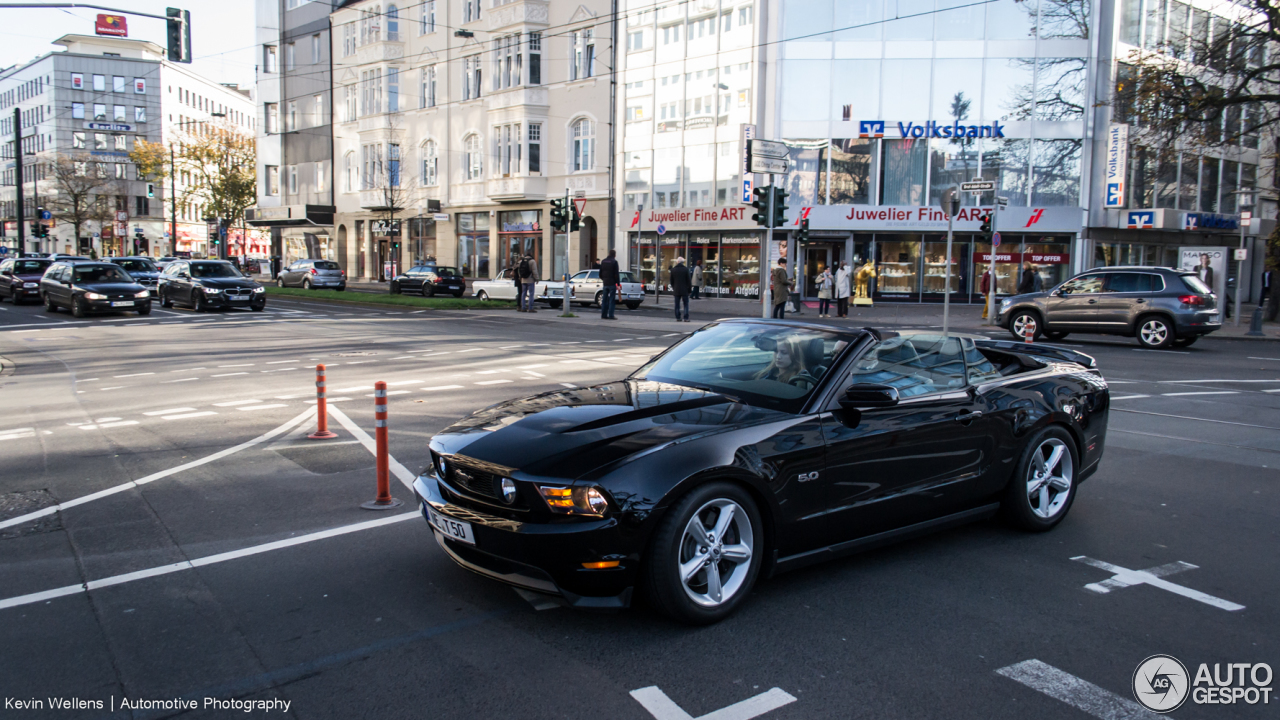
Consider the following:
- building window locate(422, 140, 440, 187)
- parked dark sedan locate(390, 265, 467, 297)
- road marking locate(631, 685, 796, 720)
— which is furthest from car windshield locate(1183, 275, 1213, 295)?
building window locate(422, 140, 440, 187)

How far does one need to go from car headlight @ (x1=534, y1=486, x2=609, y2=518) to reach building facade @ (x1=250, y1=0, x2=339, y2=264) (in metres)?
59.3

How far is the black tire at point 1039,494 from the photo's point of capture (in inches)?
218

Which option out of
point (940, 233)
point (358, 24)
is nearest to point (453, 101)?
point (358, 24)

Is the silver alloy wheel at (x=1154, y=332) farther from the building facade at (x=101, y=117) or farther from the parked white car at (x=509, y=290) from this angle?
the building facade at (x=101, y=117)

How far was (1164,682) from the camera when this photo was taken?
3.65 m

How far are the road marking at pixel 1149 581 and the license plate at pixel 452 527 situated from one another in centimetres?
335

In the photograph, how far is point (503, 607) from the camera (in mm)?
4301

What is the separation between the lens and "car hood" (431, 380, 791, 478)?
3.99 metres

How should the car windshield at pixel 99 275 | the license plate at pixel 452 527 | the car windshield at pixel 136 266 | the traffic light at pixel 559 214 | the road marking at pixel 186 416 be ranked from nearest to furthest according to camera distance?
the license plate at pixel 452 527 → the road marking at pixel 186 416 → the car windshield at pixel 99 275 → the traffic light at pixel 559 214 → the car windshield at pixel 136 266

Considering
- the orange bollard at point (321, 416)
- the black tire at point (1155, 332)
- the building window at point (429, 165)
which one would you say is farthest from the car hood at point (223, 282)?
the black tire at point (1155, 332)

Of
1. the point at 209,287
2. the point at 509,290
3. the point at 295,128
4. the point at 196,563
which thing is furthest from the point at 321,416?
the point at 295,128

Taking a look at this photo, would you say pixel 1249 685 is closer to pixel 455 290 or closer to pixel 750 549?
pixel 750 549

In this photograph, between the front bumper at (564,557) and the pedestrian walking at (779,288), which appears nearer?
the front bumper at (564,557)

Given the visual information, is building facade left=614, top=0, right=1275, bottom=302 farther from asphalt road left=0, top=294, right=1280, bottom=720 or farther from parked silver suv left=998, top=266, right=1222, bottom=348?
asphalt road left=0, top=294, right=1280, bottom=720
